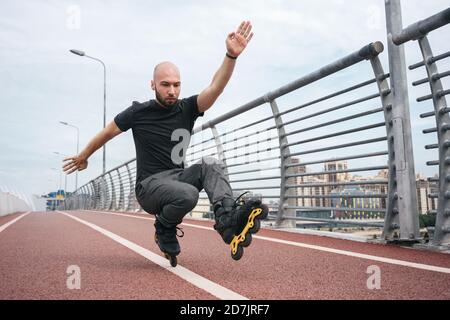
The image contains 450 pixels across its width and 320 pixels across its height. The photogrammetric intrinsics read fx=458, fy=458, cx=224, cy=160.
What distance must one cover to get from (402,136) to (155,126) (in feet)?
7.87

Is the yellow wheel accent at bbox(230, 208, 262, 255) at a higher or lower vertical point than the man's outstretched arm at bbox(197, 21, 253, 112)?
lower

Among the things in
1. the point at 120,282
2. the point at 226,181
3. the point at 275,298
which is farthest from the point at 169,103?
the point at 275,298

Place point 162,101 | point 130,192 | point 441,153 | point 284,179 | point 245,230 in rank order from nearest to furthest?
point 245,230 < point 162,101 < point 441,153 < point 284,179 < point 130,192

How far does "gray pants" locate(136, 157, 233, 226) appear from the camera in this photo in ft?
9.52

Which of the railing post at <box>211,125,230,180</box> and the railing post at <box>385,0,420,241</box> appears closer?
the railing post at <box>385,0,420,241</box>

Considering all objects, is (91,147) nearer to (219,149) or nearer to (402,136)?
(402,136)

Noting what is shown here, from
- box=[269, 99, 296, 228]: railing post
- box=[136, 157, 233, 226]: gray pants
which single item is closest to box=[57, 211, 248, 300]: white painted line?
box=[136, 157, 233, 226]: gray pants

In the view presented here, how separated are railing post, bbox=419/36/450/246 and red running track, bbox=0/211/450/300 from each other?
0.76ft

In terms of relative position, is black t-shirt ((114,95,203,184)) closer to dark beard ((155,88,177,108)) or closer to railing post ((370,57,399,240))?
dark beard ((155,88,177,108))

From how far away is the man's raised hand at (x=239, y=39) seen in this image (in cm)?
262

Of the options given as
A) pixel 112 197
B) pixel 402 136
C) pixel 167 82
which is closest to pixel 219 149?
pixel 402 136

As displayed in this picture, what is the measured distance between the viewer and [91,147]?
3.33m

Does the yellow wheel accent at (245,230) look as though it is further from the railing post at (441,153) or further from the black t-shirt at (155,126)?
the railing post at (441,153)

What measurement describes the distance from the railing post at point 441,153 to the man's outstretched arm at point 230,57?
2.11 meters
